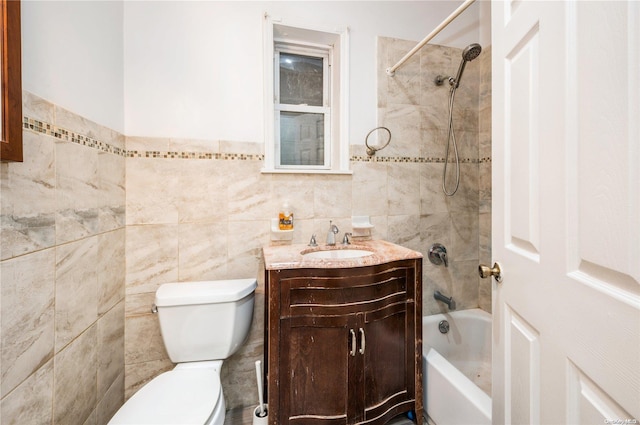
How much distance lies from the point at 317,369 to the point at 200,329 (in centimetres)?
58

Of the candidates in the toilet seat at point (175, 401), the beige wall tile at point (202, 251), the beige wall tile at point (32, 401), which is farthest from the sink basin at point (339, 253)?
the beige wall tile at point (32, 401)

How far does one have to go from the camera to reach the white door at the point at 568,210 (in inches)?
17.7

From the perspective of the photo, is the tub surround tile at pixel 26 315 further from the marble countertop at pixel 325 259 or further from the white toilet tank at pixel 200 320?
the marble countertop at pixel 325 259

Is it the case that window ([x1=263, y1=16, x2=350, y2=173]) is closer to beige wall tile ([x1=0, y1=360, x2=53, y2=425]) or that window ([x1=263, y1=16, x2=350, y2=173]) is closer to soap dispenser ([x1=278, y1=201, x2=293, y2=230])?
soap dispenser ([x1=278, y1=201, x2=293, y2=230])

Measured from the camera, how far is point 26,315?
812 millimetres

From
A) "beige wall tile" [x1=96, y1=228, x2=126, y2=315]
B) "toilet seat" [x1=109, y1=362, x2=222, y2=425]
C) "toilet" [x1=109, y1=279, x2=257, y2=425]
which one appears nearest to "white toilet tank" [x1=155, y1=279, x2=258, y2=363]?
"toilet" [x1=109, y1=279, x2=257, y2=425]

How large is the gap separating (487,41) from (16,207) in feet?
8.78

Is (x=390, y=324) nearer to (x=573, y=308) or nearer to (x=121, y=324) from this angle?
(x=573, y=308)

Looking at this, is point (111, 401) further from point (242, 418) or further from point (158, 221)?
point (158, 221)

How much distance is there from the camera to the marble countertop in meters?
1.17

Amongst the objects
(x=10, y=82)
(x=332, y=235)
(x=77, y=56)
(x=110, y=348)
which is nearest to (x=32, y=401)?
(x=110, y=348)

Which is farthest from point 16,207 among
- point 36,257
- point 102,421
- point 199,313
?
point 102,421

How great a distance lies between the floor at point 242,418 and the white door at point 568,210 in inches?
31.5

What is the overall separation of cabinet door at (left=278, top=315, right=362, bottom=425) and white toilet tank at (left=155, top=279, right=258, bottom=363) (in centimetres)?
31
